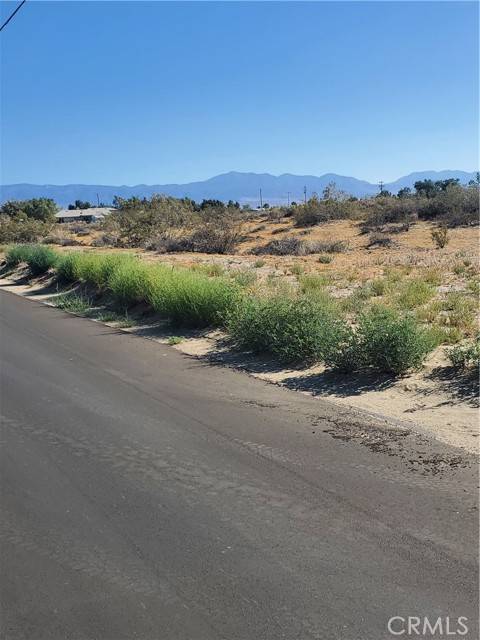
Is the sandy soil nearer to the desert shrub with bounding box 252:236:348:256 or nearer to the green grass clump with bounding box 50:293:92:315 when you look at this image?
the green grass clump with bounding box 50:293:92:315

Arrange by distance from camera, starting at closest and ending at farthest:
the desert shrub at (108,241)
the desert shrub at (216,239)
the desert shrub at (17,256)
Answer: the desert shrub at (17,256) < the desert shrub at (216,239) < the desert shrub at (108,241)

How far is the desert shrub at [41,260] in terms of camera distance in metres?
26.0

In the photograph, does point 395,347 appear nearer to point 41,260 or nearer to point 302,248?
point 41,260

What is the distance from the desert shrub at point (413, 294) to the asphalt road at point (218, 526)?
21.6ft

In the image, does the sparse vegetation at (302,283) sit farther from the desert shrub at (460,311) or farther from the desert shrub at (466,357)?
the desert shrub at (466,357)

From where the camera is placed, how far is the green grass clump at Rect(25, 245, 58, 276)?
85.2 ft

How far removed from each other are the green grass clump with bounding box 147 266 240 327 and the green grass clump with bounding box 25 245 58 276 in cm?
1212

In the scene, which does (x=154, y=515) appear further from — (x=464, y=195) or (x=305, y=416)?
(x=464, y=195)

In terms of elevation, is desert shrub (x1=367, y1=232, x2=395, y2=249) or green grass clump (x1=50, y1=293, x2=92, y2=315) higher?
desert shrub (x1=367, y1=232, x2=395, y2=249)

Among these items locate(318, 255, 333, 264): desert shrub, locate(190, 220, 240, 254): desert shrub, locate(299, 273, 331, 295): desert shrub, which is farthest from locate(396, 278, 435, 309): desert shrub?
locate(190, 220, 240, 254): desert shrub

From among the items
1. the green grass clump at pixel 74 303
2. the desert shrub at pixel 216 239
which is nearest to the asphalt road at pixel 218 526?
the green grass clump at pixel 74 303

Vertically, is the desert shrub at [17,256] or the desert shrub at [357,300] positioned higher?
the desert shrub at [17,256]

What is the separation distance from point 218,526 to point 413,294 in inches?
→ 434

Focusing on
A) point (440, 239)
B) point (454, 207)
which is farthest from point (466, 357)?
point (454, 207)
